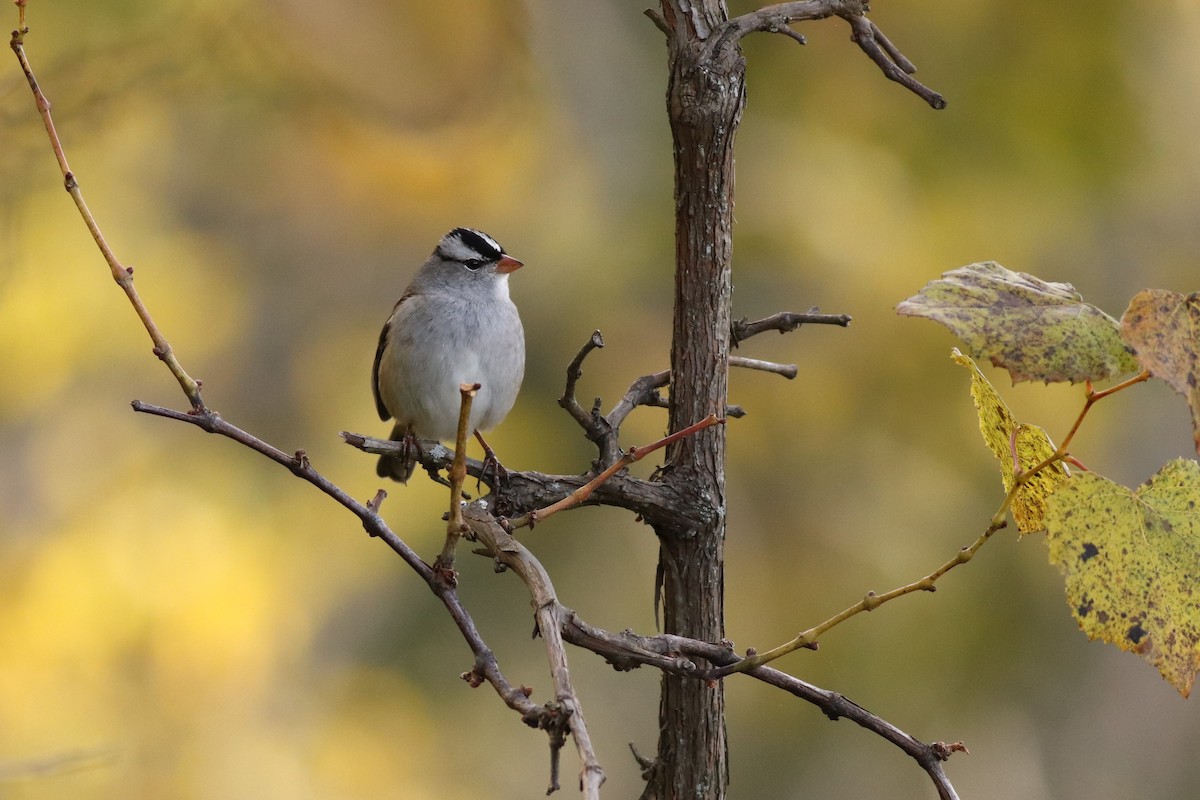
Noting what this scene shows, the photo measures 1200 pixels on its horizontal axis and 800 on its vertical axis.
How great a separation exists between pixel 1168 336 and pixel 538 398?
4.10 metres

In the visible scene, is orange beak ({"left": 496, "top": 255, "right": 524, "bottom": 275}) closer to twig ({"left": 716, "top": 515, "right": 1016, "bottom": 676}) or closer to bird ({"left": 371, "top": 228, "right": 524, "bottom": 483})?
bird ({"left": 371, "top": 228, "right": 524, "bottom": 483})

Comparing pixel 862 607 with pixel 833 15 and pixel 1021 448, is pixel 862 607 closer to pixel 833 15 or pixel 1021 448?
pixel 1021 448

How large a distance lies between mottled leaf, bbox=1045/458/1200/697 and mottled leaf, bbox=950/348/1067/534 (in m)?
0.11

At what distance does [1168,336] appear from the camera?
75 centimetres

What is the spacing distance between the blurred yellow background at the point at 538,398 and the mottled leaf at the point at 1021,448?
3360mm

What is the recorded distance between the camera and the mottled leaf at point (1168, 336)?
0.72 metres

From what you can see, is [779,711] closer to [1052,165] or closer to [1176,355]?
[1052,165]

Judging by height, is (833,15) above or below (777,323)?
above

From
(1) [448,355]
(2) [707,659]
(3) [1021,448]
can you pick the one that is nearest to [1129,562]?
(3) [1021,448]

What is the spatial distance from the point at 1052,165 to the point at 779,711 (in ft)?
8.27

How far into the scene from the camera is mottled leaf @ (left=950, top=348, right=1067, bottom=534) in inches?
38.3

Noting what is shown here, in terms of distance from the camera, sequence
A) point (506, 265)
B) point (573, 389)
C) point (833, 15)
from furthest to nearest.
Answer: point (506, 265) < point (573, 389) < point (833, 15)

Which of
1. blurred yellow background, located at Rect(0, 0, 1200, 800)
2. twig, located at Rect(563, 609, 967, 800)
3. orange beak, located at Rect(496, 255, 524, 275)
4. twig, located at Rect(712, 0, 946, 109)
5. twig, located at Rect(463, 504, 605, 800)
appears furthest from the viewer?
blurred yellow background, located at Rect(0, 0, 1200, 800)

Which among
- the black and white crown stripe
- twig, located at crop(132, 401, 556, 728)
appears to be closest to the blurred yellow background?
the black and white crown stripe
